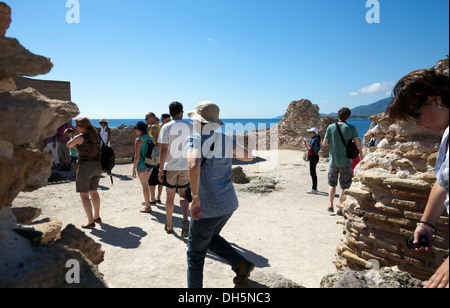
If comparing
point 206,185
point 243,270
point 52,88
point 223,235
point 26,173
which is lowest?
point 223,235

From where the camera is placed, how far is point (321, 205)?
19.2ft

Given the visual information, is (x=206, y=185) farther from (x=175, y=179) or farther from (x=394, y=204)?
(x=394, y=204)

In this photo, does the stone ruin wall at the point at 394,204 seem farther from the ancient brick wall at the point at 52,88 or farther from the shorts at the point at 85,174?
the ancient brick wall at the point at 52,88

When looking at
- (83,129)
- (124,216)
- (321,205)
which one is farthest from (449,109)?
(124,216)

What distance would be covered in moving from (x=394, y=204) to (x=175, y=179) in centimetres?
286

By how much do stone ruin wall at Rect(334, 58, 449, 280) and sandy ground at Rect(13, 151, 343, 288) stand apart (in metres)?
0.62

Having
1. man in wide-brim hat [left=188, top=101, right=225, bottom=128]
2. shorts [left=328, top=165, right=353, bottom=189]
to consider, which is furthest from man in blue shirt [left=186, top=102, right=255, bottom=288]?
shorts [left=328, top=165, right=353, bottom=189]

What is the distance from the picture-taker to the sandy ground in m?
3.20

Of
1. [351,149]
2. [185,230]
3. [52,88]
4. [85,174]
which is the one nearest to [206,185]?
[185,230]

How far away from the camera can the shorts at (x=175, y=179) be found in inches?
158

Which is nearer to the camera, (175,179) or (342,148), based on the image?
(175,179)

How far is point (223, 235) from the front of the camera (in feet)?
14.4

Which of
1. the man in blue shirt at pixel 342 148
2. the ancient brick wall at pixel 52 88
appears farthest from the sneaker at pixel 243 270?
the ancient brick wall at pixel 52 88

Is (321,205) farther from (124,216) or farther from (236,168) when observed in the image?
(124,216)
